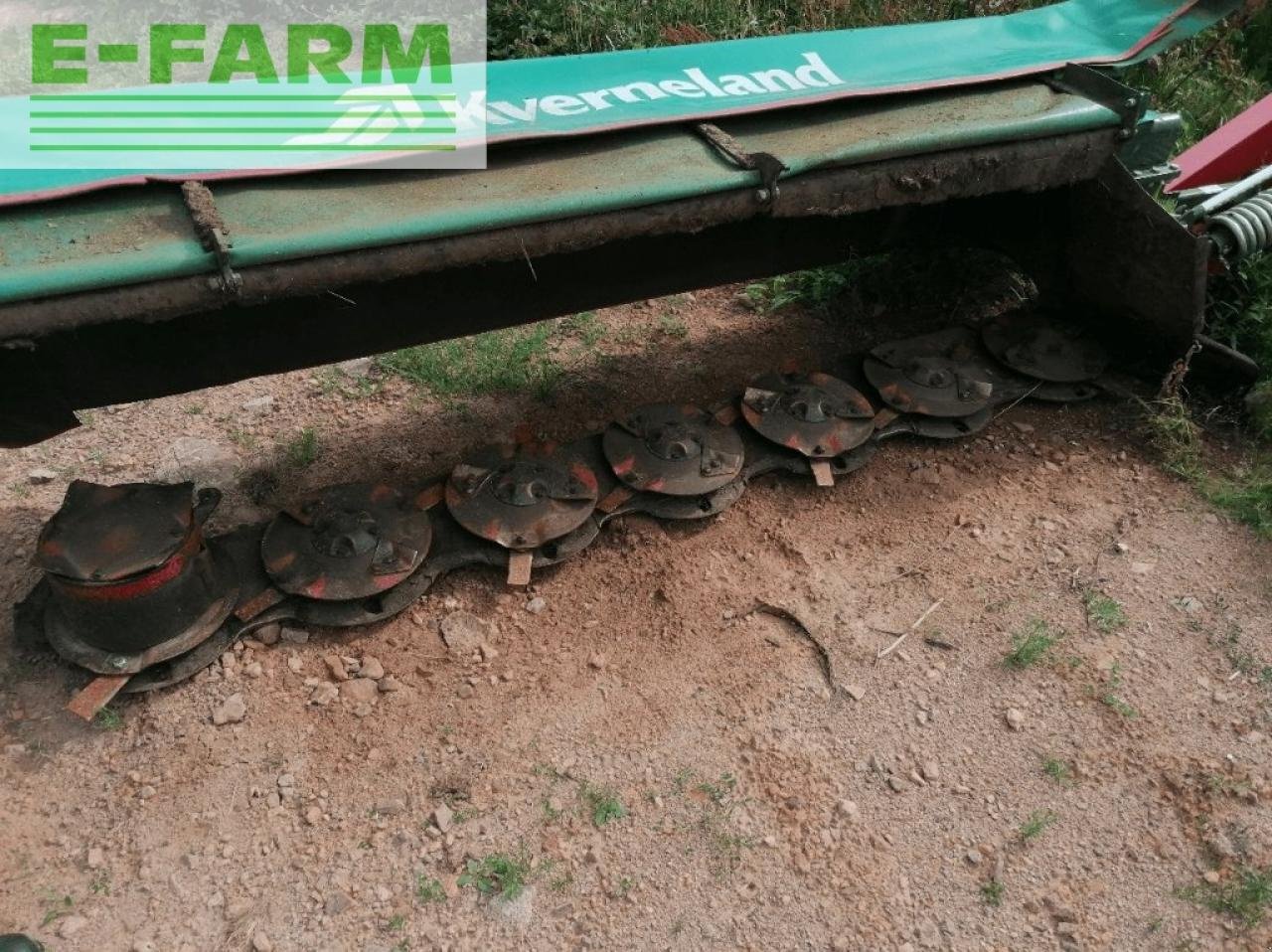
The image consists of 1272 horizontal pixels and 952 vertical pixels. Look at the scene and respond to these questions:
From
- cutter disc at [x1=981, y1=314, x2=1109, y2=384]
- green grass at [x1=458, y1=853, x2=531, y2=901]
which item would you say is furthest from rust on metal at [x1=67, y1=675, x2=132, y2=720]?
cutter disc at [x1=981, y1=314, x2=1109, y2=384]

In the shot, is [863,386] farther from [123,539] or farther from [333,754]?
[123,539]

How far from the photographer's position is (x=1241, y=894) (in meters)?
2.31

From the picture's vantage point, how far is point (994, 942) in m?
2.24

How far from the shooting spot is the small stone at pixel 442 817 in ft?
7.88

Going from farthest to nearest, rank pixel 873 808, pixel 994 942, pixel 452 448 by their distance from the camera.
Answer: pixel 452 448 → pixel 873 808 → pixel 994 942

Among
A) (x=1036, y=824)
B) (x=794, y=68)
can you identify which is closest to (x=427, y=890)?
(x=1036, y=824)

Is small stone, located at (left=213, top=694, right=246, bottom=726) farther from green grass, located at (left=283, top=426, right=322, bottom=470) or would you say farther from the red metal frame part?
the red metal frame part

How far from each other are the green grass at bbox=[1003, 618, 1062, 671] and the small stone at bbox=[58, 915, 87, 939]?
2301 millimetres

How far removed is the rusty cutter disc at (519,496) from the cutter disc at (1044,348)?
159 cm

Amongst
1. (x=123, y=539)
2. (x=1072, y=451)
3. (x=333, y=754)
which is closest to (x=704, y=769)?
(x=333, y=754)

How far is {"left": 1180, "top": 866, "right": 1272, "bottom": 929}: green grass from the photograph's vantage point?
7.48ft

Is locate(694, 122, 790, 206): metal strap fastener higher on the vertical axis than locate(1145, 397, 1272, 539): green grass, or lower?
higher

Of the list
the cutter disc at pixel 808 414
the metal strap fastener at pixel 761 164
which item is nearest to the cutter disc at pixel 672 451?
the cutter disc at pixel 808 414

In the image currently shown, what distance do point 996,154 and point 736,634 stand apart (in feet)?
5.06
